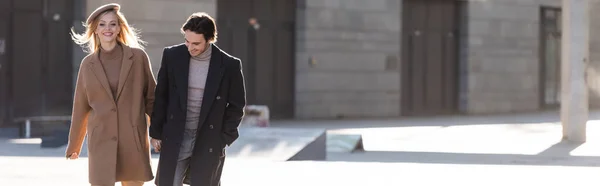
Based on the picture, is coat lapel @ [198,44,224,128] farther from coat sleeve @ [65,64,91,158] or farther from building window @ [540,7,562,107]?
building window @ [540,7,562,107]

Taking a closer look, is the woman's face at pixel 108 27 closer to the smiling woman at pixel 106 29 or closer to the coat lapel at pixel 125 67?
the smiling woman at pixel 106 29

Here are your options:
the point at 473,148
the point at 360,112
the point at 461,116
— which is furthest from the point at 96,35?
the point at 461,116

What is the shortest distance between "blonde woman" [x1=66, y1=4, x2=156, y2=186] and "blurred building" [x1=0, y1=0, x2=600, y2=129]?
15.4 m

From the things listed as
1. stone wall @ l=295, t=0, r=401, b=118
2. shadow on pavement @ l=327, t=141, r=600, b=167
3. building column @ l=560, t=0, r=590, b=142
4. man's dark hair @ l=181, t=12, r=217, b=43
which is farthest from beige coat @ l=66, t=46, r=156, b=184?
stone wall @ l=295, t=0, r=401, b=118

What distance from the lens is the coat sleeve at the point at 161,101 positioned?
20.2 ft

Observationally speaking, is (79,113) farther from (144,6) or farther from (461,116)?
(461,116)

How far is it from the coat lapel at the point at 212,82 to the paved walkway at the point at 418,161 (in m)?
4.29

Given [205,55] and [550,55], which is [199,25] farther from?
[550,55]

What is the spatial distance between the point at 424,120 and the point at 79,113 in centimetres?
1969

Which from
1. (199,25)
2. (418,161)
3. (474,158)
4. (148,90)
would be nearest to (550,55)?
(474,158)

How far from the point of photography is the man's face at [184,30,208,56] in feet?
19.5

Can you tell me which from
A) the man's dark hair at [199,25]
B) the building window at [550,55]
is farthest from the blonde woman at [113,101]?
the building window at [550,55]

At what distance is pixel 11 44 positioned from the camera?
21297 millimetres

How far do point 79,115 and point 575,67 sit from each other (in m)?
12.5
